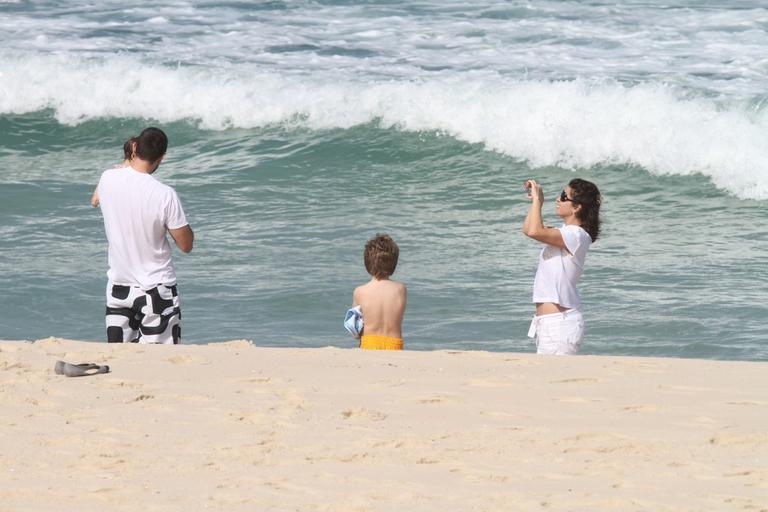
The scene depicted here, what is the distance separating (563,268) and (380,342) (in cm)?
101

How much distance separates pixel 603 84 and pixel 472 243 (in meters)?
5.16

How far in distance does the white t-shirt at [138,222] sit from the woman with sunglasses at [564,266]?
178cm

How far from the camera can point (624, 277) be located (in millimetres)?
10039

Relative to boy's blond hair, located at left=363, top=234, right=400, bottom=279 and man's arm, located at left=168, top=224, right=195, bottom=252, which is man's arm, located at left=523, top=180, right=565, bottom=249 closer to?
boy's blond hair, located at left=363, top=234, right=400, bottom=279

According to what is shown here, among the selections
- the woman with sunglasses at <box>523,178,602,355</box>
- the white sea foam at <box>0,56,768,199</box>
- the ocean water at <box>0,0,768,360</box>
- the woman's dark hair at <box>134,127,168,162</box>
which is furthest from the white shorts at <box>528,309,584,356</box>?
the white sea foam at <box>0,56,768,199</box>

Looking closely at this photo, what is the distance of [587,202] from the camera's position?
677cm

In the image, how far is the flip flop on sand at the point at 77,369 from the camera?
602cm

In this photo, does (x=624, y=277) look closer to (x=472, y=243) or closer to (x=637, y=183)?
(x=472, y=243)

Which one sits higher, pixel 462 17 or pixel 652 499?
pixel 462 17

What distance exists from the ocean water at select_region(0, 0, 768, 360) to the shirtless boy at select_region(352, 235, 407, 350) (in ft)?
5.82

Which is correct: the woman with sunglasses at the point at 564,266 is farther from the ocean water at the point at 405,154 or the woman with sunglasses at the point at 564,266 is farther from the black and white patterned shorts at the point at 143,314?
the black and white patterned shorts at the point at 143,314

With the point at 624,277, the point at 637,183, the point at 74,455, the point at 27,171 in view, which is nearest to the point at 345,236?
the point at 624,277

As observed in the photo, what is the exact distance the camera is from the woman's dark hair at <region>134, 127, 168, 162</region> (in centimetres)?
655

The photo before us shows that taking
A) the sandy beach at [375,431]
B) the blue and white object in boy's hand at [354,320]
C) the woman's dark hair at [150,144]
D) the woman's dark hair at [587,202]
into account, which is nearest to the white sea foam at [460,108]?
the woman's dark hair at [587,202]
